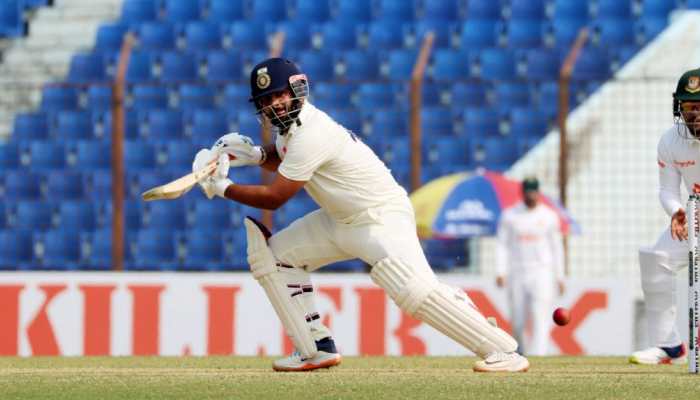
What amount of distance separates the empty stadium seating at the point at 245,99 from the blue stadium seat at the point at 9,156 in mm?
26

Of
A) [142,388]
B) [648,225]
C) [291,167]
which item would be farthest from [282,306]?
[648,225]

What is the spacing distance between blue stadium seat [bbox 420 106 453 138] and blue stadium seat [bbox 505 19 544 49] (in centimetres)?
168

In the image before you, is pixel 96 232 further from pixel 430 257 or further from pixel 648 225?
pixel 648 225

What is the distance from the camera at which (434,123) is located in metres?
17.5

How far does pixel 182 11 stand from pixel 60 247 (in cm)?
402

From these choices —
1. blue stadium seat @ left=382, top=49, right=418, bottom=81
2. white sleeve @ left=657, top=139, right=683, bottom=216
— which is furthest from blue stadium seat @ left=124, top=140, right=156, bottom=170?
white sleeve @ left=657, top=139, right=683, bottom=216

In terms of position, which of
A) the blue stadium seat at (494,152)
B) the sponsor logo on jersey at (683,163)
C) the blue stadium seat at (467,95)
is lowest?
the sponsor logo on jersey at (683,163)

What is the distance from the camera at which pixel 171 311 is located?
14.4 m

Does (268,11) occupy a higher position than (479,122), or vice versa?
(268,11)

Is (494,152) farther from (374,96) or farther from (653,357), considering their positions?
(653,357)

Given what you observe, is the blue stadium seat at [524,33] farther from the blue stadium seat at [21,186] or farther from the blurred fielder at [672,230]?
the blurred fielder at [672,230]

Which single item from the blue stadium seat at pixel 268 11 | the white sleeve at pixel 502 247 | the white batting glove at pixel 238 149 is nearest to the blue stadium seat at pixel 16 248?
the blue stadium seat at pixel 268 11

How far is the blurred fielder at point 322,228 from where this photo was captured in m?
8.22

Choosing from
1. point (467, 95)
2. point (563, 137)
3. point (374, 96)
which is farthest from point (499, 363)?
point (374, 96)
